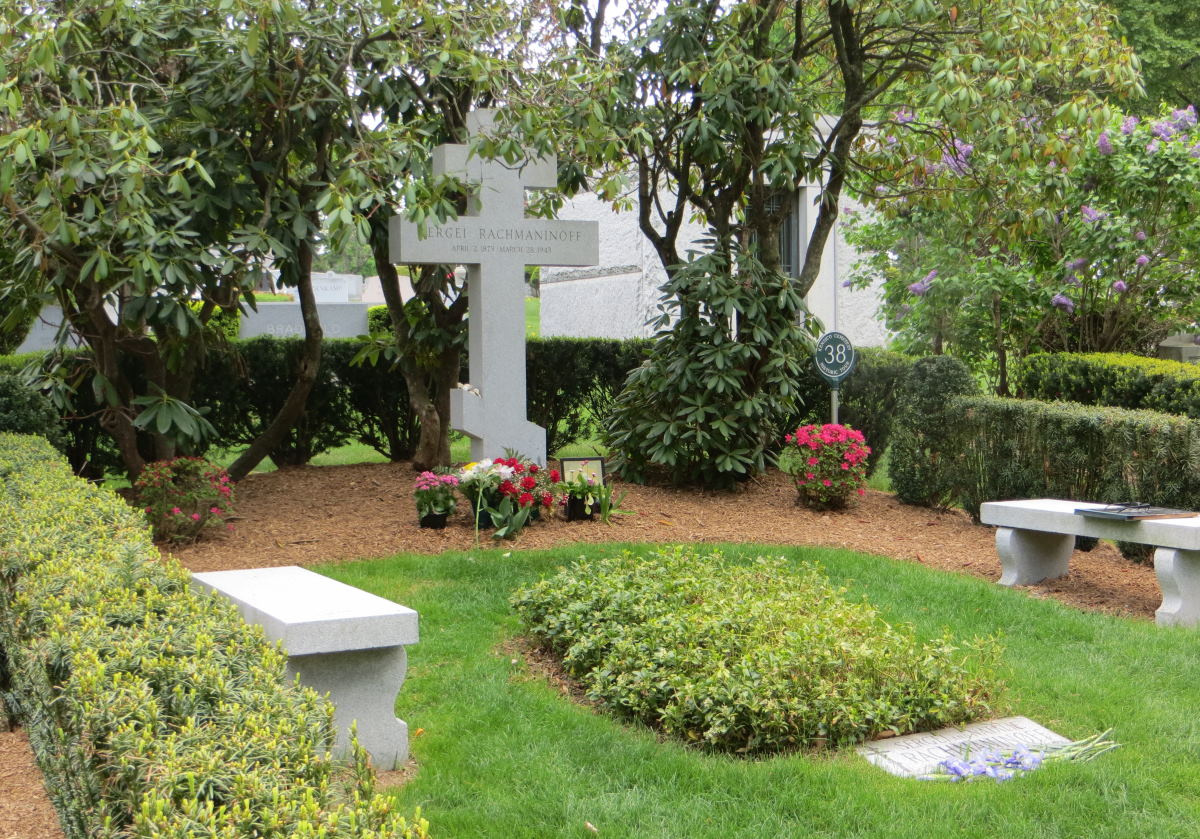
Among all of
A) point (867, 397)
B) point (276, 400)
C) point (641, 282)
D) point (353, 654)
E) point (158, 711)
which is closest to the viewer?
point (158, 711)

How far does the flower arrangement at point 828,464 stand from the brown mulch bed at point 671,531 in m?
0.19

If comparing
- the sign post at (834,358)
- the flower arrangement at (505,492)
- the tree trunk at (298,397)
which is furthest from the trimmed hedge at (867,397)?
the tree trunk at (298,397)

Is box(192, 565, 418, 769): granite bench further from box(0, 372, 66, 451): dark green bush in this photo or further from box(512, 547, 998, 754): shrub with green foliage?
box(0, 372, 66, 451): dark green bush

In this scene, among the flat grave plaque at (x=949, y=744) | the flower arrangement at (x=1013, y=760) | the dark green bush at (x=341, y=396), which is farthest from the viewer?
the dark green bush at (x=341, y=396)

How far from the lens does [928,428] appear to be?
9.82m

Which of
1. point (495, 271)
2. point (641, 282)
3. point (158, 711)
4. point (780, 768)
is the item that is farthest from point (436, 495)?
point (641, 282)

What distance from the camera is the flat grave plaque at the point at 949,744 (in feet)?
13.9

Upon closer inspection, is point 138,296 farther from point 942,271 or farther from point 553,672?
point 942,271

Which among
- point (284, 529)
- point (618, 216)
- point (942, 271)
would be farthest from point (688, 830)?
point (618, 216)

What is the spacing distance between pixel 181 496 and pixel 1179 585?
20.9 feet

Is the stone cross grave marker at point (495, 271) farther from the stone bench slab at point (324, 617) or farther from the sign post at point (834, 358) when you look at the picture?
the stone bench slab at point (324, 617)

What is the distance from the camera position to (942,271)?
14.0 metres

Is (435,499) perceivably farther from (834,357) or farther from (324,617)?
(324,617)

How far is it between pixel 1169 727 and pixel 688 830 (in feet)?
7.32
